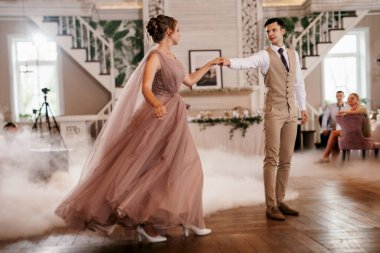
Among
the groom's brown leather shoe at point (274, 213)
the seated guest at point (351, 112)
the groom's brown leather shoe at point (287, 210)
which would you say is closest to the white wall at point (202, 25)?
the seated guest at point (351, 112)

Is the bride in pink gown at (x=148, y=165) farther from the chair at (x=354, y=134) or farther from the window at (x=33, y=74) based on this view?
the window at (x=33, y=74)

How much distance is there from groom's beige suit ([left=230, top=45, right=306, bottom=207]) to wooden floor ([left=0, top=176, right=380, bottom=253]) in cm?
33

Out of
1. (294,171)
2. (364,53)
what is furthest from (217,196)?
(364,53)

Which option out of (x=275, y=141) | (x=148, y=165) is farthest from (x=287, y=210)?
(x=148, y=165)

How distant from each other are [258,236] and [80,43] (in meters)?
7.88

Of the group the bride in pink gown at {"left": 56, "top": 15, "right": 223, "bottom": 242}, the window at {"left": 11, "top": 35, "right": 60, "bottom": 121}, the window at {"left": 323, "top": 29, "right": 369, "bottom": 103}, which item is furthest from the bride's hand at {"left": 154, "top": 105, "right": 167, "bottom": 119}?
the window at {"left": 323, "top": 29, "right": 369, "bottom": 103}

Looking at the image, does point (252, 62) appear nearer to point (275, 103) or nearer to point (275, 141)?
point (275, 103)

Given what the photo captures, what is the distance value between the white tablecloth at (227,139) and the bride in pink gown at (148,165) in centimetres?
451

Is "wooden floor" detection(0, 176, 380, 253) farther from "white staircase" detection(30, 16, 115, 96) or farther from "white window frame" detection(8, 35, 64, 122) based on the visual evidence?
"white window frame" detection(8, 35, 64, 122)

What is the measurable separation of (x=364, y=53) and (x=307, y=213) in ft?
27.7

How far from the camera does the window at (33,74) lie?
35.0 ft

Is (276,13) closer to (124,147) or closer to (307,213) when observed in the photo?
(307,213)

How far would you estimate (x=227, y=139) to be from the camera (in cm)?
759

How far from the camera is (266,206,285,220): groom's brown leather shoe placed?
333 cm
